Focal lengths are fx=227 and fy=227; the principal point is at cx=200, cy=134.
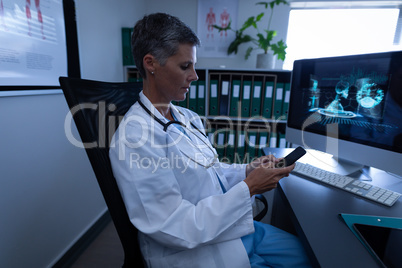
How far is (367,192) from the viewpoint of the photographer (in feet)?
2.78

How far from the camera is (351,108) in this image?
3.25ft

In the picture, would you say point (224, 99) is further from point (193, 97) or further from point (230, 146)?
point (230, 146)

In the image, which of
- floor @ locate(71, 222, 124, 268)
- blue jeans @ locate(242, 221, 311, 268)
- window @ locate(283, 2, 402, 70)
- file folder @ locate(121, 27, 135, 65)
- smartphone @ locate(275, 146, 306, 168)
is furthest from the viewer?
window @ locate(283, 2, 402, 70)

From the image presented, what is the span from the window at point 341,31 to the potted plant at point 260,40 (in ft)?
1.01

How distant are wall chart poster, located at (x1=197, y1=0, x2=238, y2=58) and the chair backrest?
1.61 m

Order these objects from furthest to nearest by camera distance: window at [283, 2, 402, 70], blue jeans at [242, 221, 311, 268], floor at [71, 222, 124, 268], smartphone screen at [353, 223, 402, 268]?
window at [283, 2, 402, 70] < floor at [71, 222, 124, 268] < blue jeans at [242, 221, 311, 268] < smartphone screen at [353, 223, 402, 268]

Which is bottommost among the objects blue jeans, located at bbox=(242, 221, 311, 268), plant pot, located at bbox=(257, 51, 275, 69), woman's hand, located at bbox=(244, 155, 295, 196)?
blue jeans, located at bbox=(242, 221, 311, 268)

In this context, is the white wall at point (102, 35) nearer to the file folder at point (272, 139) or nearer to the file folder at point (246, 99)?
the file folder at point (246, 99)

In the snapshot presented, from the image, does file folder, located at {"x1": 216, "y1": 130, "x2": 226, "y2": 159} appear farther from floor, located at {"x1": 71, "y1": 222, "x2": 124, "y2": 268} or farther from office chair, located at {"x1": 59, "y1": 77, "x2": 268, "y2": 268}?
office chair, located at {"x1": 59, "y1": 77, "x2": 268, "y2": 268}

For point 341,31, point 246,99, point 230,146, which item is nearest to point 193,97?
point 246,99

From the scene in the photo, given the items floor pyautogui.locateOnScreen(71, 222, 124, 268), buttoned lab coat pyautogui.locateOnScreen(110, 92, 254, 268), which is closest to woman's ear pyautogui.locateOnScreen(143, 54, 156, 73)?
buttoned lab coat pyautogui.locateOnScreen(110, 92, 254, 268)

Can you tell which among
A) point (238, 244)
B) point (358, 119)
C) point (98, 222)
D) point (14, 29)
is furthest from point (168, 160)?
point (98, 222)

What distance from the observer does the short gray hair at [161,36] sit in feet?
Result: 2.60

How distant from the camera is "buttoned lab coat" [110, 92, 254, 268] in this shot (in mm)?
661
